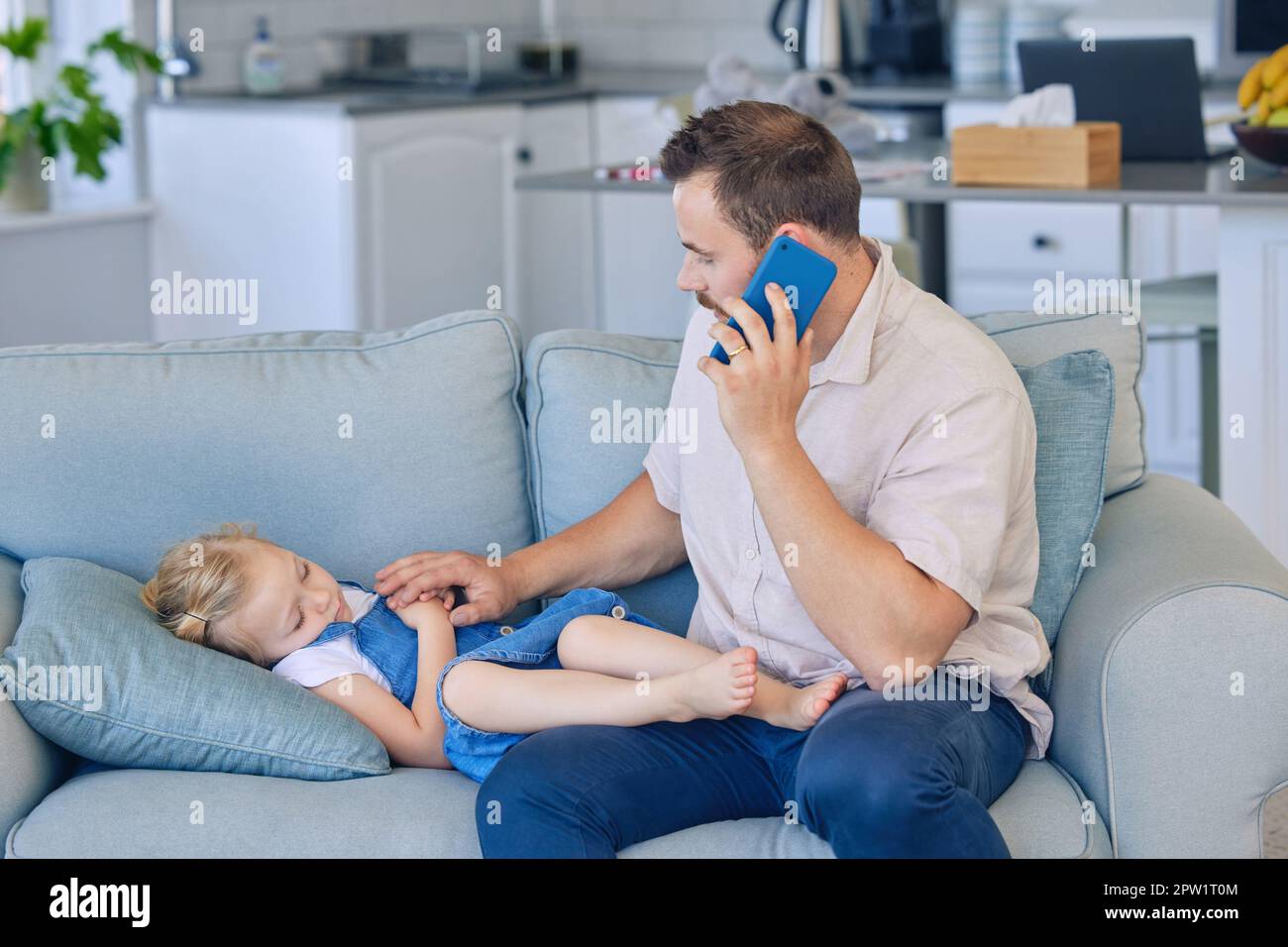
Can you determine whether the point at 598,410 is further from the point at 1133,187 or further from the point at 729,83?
the point at 729,83

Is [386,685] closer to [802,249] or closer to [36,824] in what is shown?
[36,824]

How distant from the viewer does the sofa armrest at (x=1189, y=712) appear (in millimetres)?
1565

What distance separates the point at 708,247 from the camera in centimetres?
→ 163

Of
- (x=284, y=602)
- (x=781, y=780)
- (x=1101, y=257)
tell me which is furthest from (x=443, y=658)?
(x=1101, y=257)

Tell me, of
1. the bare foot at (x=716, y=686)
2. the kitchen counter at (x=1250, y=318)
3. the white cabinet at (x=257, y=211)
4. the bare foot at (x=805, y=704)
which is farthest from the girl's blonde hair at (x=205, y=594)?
the white cabinet at (x=257, y=211)

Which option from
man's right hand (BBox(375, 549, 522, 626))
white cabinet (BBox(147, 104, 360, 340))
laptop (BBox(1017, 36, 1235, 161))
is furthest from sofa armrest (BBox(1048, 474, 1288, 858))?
white cabinet (BBox(147, 104, 360, 340))

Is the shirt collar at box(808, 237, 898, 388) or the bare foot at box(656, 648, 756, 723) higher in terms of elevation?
the shirt collar at box(808, 237, 898, 388)

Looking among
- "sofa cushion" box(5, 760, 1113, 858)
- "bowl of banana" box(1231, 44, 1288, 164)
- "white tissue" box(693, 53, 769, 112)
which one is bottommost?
"sofa cushion" box(5, 760, 1113, 858)

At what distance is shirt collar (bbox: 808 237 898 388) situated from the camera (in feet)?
5.34

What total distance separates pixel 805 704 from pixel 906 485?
235 millimetres

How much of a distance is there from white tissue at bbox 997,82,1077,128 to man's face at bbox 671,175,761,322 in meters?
1.39

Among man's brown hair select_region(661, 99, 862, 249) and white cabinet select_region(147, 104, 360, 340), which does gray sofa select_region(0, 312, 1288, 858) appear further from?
white cabinet select_region(147, 104, 360, 340)
